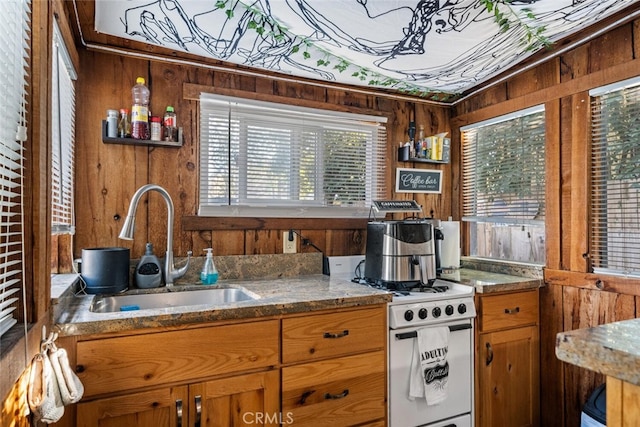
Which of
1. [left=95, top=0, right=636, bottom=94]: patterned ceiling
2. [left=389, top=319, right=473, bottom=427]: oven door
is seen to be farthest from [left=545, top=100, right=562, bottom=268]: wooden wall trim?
[left=389, top=319, right=473, bottom=427]: oven door

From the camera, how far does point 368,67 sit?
220 centimetres

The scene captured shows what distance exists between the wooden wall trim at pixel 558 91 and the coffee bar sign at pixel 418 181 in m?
0.45

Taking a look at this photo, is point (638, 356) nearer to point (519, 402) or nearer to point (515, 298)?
point (515, 298)

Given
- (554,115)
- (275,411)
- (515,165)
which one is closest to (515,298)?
(515,165)

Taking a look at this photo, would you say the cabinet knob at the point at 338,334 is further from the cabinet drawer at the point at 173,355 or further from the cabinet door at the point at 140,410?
the cabinet door at the point at 140,410

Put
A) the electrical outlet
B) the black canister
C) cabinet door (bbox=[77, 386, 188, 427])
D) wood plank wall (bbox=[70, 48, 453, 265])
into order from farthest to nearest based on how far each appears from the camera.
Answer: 1. the electrical outlet
2. wood plank wall (bbox=[70, 48, 453, 265])
3. the black canister
4. cabinet door (bbox=[77, 386, 188, 427])

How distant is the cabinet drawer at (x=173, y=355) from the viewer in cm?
131

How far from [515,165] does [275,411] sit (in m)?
2.07

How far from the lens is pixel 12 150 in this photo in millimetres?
997

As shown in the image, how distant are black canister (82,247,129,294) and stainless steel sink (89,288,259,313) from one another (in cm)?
5

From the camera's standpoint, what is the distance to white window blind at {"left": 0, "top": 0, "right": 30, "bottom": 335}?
0.92m

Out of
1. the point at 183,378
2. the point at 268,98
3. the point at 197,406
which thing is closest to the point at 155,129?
the point at 268,98

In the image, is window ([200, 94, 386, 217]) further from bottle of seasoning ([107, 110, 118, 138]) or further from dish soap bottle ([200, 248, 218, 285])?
bottle of seasoning ([107, 110, 118, 138])

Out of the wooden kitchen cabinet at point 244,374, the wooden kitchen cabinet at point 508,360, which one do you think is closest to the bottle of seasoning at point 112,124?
the wooden kitchen cabinet at point 244,374
